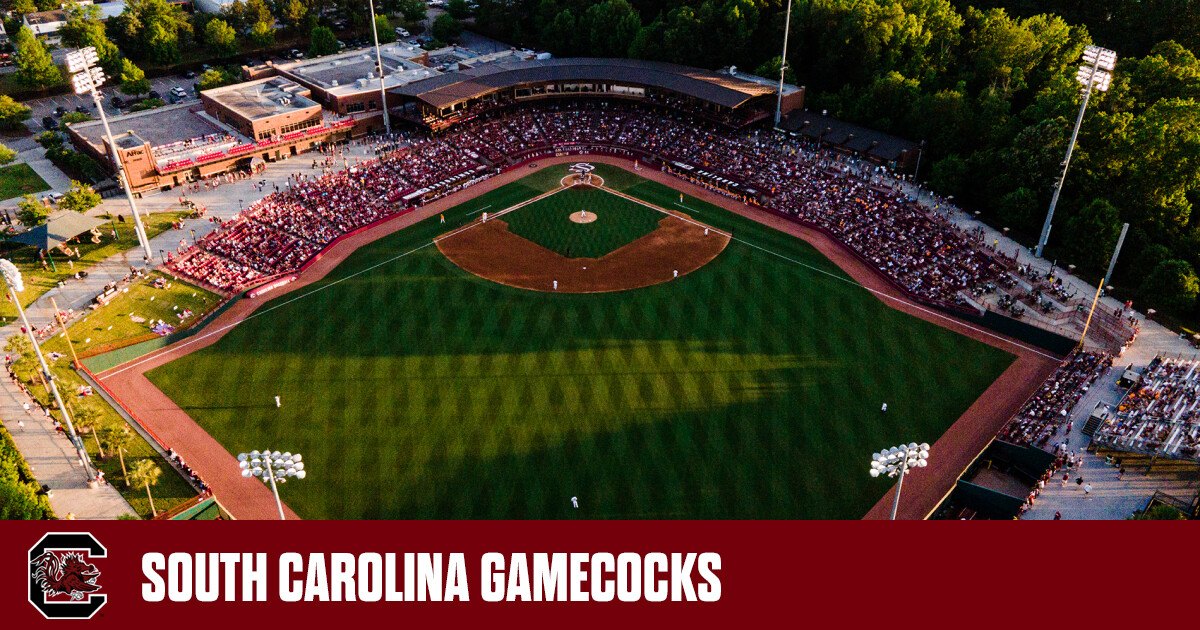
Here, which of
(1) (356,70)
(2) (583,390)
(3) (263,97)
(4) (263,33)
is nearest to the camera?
(2) (583,390)

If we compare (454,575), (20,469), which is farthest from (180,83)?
(454,575)

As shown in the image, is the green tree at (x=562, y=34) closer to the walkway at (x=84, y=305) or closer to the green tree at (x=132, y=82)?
A: the walkway at (x=84, y=305)

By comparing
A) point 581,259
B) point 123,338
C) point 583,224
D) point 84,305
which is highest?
point 583,224

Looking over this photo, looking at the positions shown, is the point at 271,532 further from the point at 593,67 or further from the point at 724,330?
the point at 593,67

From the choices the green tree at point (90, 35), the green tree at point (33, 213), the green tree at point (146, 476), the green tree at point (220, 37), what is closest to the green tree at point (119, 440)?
the green tree at point (146, 476)

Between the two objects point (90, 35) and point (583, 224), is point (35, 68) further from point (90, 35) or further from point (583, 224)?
point (583, 224)

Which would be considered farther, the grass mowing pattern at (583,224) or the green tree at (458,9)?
the green tree at (458,9)

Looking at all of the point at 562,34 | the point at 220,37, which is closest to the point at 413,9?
the point at 562,34
